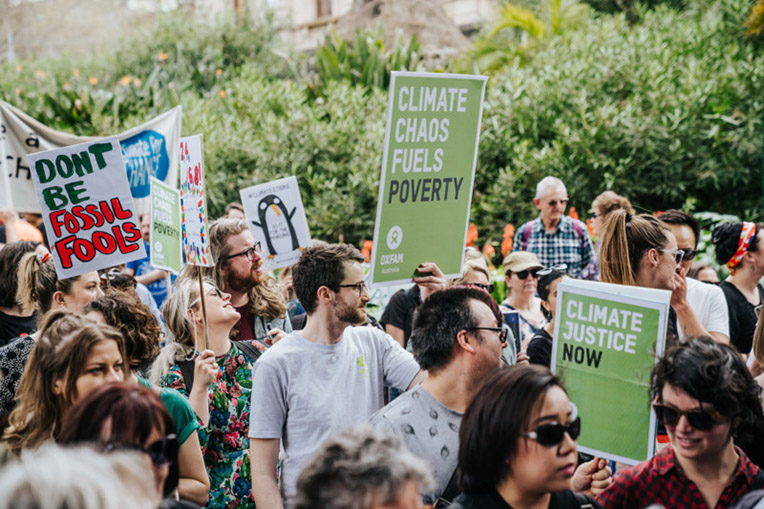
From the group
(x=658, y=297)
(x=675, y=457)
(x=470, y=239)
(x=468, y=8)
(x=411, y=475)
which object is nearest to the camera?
(x=411, y=475)

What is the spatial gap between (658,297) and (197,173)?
8.77 feet

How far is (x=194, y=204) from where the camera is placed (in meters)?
5.12

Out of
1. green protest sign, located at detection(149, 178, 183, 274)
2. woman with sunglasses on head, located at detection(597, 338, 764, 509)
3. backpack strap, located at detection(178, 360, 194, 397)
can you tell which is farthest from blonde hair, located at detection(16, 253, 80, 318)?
woman with sunglasses on head, located at detection(597, 338, 764, 509)

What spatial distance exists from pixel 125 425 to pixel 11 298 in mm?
3403

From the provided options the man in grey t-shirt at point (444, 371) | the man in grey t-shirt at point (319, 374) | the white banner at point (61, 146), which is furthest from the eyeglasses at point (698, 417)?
the white banner at point (61, 146)

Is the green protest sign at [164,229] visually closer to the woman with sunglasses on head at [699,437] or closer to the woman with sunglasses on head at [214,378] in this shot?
the woman with sunglasses on head at [214,378]

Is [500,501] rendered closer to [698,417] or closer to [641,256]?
[698,417]

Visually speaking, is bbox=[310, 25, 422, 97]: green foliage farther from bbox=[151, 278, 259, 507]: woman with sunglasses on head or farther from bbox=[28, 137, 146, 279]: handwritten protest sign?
bbox=[151, 278, 259, 507]: woman with sunglasses on head

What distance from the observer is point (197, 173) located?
16.4 ft

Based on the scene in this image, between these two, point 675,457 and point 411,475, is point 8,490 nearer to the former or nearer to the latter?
point 411,475

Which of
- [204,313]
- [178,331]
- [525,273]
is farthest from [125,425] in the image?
[525,273]

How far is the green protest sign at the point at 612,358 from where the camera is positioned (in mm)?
3529

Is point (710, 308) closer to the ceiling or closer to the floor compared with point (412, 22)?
closer to the ceiling

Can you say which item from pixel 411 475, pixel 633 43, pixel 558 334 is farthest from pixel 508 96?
pixel 411 475
